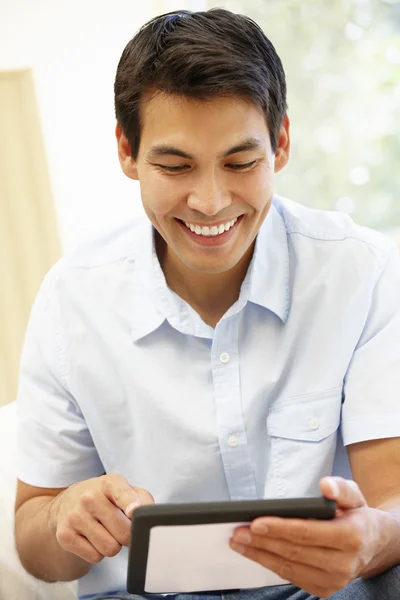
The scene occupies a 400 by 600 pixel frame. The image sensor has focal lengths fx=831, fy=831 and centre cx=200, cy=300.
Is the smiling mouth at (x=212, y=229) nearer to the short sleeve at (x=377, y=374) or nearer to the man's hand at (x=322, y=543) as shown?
the short sleeve at (x=377, y=374)

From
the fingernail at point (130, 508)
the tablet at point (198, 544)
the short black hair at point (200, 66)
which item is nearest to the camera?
the tablet at point (198, 544)

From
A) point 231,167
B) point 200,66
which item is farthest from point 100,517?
point 200,66

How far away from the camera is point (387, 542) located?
3.69 ft

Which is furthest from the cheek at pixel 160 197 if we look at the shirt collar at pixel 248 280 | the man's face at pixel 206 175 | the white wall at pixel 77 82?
the white wall at pixel 77 82

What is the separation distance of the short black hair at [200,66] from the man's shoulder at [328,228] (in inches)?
7.1

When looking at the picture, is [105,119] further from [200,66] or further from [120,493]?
[120,493]

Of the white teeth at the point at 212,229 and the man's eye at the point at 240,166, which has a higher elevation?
the man's eye at the point at 240,166

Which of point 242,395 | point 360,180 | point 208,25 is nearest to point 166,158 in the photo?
point 208,25

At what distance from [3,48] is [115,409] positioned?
1.61 metres

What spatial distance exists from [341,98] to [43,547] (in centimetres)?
226

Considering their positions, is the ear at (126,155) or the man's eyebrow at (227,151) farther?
the ear at (126,155)

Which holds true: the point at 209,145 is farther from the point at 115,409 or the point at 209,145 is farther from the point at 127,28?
the point at 127,28

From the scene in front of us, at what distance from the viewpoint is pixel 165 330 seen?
4.63 ft

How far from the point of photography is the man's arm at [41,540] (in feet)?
4.45
